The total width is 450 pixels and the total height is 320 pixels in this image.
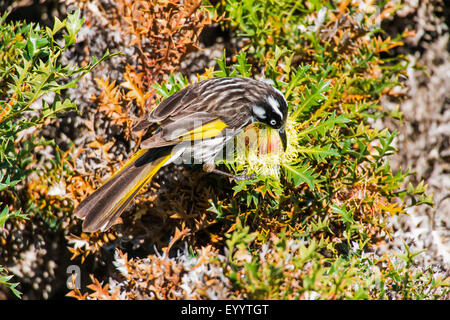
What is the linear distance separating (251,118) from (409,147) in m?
1.85

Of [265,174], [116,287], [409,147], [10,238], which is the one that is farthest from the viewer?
[409,147]

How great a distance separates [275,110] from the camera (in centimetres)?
348

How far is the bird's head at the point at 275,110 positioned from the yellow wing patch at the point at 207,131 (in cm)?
32

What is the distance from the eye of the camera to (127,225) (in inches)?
146

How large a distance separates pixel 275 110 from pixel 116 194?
4.26ft

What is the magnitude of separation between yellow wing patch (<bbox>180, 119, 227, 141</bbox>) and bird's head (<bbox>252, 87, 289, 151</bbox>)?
0.32 meters

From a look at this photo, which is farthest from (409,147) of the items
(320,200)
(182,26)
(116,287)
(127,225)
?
(116,287)

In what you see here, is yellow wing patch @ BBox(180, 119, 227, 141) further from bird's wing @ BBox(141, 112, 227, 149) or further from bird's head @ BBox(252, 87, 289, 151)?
bird's head @ BBox(252, 87, 289, 151)

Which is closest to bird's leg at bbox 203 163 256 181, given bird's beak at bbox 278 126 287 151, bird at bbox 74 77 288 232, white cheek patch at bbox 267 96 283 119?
bird at bbox 74 77 288 232

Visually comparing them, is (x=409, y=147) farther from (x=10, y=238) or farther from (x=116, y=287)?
(x=10, y=238)

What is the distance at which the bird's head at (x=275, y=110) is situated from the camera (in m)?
3.45

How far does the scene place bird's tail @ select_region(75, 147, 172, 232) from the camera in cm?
329

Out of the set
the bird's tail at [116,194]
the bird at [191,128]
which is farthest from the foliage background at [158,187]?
the bird's tail at [116,194]

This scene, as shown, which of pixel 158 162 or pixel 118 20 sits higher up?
pixel 118 20
